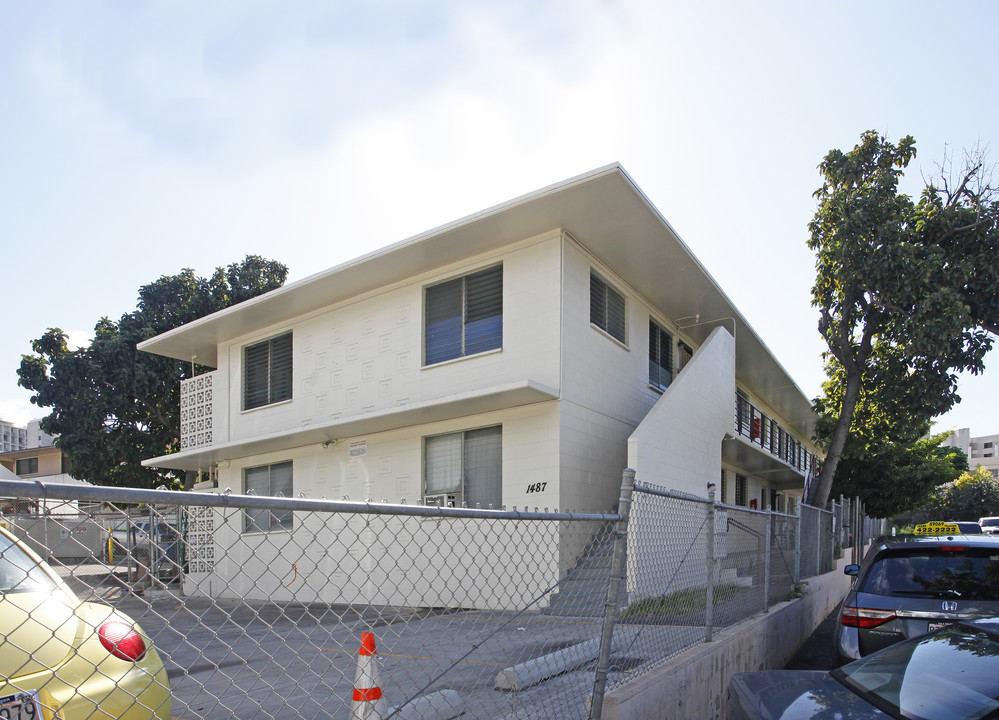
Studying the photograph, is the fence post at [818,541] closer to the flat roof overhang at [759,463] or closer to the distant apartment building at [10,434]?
the flat roof overhang at [759,463]

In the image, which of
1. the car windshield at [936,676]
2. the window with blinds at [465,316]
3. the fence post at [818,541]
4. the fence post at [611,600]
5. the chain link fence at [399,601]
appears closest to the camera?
the chain link fence at [399,601]

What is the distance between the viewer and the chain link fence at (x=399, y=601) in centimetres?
213

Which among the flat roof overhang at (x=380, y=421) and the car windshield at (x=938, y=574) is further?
the flat roof overhang at (x=380, y=421)

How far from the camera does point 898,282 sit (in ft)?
48.6

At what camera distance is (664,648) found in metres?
5.53

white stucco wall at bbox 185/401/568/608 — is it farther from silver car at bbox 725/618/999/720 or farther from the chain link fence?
silver car at bbox 725/618/999/720

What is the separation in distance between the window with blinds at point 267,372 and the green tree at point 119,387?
19.2 ft

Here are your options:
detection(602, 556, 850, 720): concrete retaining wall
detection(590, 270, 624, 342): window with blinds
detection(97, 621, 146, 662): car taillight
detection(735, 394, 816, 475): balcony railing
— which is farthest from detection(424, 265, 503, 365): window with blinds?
detection(97, 621, 146, 662): car taillight

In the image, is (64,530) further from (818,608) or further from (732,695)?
(818,608)

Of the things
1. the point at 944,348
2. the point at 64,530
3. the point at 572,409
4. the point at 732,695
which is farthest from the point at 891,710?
the point at 944,348

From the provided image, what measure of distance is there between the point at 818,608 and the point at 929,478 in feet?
68.0

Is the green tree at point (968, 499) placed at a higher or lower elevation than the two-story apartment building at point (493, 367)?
lower

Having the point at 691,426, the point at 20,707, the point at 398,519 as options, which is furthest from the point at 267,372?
the point at 20,707

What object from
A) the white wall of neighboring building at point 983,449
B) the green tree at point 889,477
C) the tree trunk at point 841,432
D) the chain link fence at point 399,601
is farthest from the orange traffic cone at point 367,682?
the white wall of neighboring building at point 983,449
